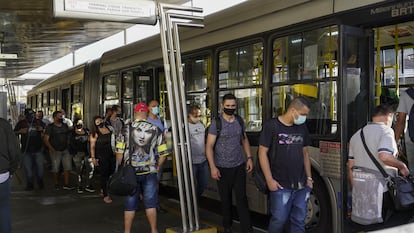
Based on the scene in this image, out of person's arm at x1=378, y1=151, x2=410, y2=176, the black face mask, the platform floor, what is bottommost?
the platform floor

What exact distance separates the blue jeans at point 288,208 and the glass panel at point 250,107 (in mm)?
1525

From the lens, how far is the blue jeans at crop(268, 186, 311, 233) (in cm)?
467

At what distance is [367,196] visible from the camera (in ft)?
15.3

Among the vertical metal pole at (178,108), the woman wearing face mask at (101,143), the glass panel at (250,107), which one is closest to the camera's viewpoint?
the vertical metal pole at (178,108)

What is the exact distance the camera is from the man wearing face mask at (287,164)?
15.2 ft

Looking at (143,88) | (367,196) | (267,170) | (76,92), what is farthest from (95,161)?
(76,92)

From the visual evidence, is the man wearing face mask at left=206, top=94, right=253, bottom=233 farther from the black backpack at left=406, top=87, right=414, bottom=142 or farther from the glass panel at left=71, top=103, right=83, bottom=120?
the glass panel at left=71, top=103, right=83, bottom=120

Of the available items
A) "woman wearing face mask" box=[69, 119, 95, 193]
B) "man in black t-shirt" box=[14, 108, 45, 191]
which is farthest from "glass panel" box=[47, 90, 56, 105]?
"woman wearing face mask" box=[69, 119, 95, 193]

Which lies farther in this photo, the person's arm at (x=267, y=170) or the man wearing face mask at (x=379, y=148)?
the person's arm at (x=267, y=170)

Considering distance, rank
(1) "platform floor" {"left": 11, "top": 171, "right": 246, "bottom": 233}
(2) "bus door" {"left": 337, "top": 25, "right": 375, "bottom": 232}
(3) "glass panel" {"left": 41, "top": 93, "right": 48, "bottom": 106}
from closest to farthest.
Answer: (2) "bus door" {"left": 337, "top": 25, "right": 375, "bottom": 232} < (1) "platform floor" {"left": 11, "top": 171, "right": 246, "bottom": 233} < (3) "glass panel" {"left": 41, "top": 93, "right": 48, "bottom": 106}

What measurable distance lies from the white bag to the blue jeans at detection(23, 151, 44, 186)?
23.3 ft

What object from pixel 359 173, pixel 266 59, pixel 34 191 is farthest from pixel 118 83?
pixel 359 173

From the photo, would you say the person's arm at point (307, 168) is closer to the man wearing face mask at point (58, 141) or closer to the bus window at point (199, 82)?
the bus window at point (199, 82)

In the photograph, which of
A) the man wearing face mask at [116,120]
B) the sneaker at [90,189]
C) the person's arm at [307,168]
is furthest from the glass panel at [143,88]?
the person's arm at [307,168]
